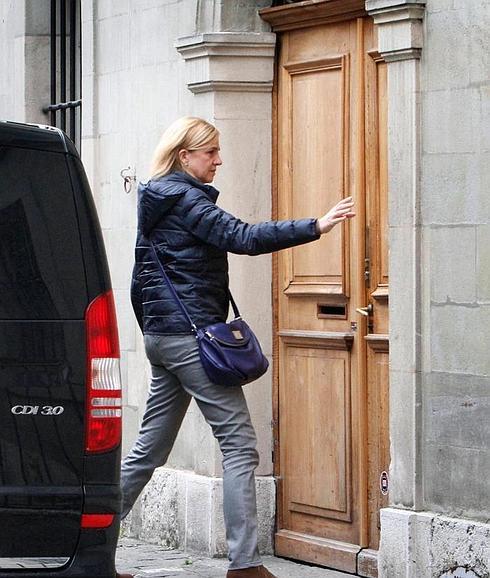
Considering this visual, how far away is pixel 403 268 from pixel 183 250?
1001 millimetres

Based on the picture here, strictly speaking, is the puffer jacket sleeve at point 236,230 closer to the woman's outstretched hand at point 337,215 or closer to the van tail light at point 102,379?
the woman's outstretched hand at point 337,215

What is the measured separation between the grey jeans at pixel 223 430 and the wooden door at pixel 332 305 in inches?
39.1

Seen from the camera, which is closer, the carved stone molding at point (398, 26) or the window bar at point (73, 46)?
the carved stone molding at point (398, 26)

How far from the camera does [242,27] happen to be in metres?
8.72

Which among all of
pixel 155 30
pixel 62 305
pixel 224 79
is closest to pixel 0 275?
pixel 62 305

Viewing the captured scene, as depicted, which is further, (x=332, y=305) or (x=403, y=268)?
(x=332, y=305)

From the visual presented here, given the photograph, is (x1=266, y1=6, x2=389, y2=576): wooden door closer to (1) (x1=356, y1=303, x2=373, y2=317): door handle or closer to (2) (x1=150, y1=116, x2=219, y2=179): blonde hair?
(1) (x1=356, y1=303, x2=373, y2=317): door handle

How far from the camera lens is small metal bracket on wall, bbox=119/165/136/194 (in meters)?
9.59

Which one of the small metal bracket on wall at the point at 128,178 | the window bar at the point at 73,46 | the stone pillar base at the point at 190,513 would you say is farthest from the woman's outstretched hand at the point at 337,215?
the window bar at the point at 73,46

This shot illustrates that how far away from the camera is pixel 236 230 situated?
6.97 m

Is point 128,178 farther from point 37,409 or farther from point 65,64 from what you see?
point 37,409

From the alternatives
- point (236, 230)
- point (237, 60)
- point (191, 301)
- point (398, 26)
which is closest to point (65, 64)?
point (237, 60)

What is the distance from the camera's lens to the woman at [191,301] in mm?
7039

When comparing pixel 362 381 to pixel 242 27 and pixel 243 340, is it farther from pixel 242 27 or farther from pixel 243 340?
pixel 242 27
